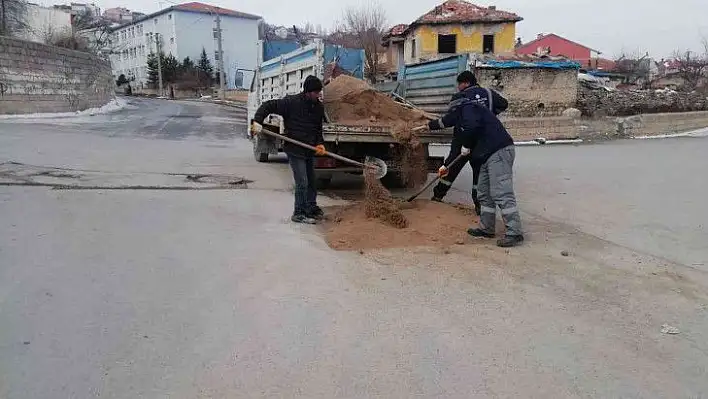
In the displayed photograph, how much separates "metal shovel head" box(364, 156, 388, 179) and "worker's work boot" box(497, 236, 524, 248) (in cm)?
223

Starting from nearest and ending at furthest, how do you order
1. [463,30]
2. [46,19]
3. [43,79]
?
[43,79] < [463,30] < [46,19]

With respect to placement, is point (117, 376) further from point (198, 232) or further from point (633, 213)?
point (633, 213)

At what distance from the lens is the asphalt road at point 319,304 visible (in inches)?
115

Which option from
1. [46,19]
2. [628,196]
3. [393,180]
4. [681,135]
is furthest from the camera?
[46,19]

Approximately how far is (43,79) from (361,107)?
54.4 feet

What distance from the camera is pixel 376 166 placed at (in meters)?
7.47

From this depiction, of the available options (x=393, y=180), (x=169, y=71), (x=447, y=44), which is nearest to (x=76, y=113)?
(x=393, y=180)

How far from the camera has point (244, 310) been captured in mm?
3779

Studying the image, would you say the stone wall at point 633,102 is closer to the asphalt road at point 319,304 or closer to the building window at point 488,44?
the building window at point 488,44

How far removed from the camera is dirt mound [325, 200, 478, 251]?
18.1 ft

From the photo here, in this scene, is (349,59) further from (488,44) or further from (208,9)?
(208,9)

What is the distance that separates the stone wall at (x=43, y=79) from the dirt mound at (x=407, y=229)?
1607cm

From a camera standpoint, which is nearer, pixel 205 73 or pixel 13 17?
pixel 13 17

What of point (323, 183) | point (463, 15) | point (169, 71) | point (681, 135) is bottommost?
point (681, 135)
